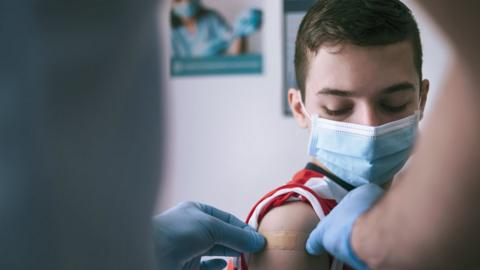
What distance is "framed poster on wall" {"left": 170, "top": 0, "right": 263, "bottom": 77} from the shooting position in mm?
943

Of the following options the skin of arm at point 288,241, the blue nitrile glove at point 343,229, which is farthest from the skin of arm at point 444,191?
the skin of arm at point 288,241

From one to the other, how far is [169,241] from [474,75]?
302mm

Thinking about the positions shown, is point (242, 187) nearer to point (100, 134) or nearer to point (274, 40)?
point (274, 40)

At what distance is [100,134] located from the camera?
421 millimetres

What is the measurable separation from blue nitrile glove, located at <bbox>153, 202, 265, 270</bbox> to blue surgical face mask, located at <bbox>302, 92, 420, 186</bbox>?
147 millimetres

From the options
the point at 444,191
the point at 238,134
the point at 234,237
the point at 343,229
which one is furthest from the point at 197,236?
the point at 238,134

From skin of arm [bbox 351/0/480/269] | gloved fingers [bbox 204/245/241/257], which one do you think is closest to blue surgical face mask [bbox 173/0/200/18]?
gloved fingers [bbox 204/245/241/257]

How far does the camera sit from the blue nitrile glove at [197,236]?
1.83ft

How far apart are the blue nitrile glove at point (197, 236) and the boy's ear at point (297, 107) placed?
19 cm

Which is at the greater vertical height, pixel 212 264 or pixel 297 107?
pixel 297 107

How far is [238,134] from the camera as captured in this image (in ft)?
3.17

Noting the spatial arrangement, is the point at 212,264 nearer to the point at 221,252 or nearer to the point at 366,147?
the point at 221,252

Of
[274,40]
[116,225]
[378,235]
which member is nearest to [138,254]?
[116,225]

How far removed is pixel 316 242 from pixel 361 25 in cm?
26
